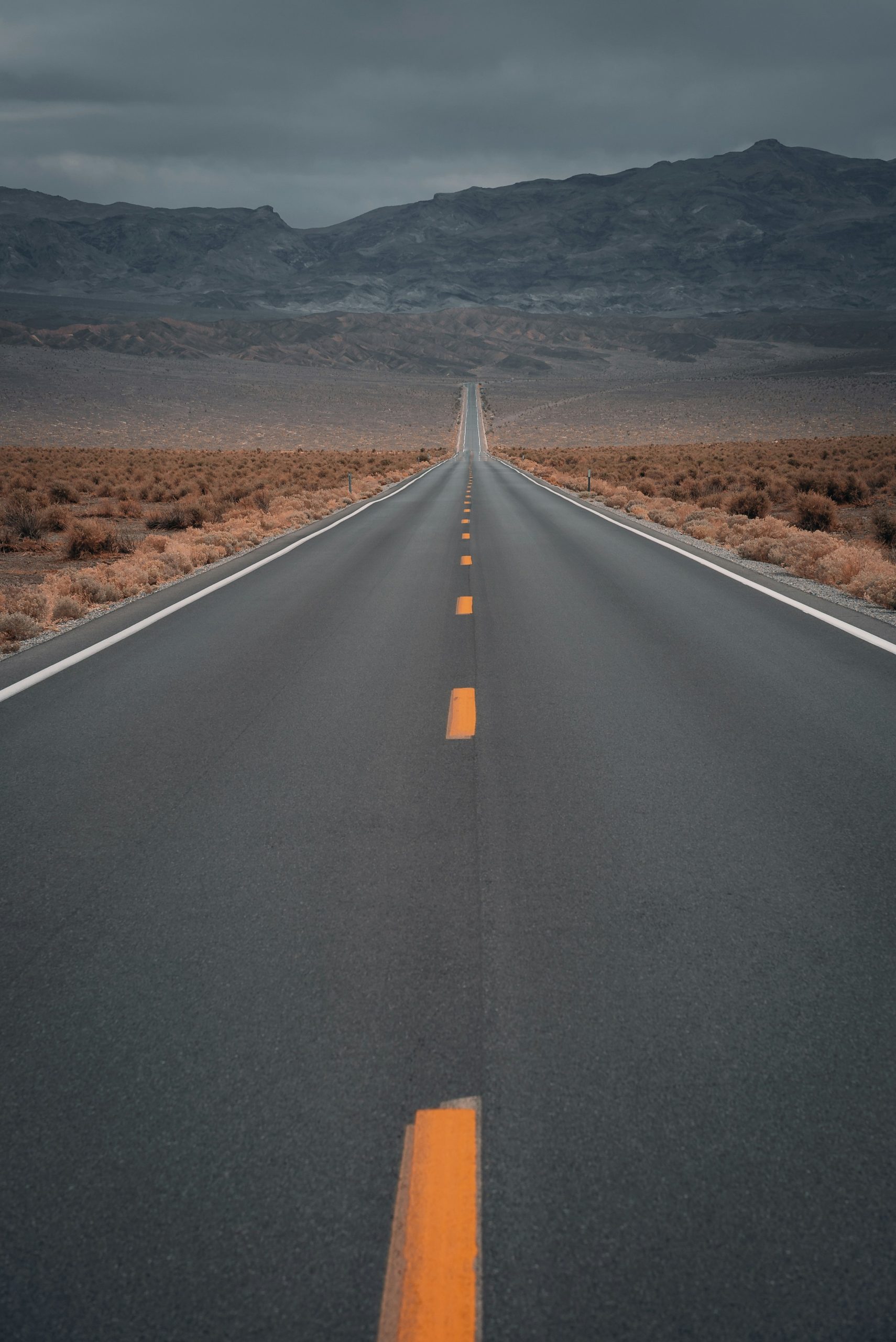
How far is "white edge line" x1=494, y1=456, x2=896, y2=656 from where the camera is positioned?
27.7 ft

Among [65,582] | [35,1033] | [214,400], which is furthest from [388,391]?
[35,1033]

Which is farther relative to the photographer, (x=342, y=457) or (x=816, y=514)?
(x=342, y=457)

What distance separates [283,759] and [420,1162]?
132 inches

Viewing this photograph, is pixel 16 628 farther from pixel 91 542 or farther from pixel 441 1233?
pixel 441 1233

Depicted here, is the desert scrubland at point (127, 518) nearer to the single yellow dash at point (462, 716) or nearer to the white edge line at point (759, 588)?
the single yellow dash at point (462, 716)

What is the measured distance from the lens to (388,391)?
504 ft

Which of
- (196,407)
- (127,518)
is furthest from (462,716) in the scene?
(196,407)

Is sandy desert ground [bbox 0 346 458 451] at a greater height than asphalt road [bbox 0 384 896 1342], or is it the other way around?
sandy desert ground [bbox 0 346 458 451]

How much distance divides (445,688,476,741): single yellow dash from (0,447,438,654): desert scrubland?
5348 mm

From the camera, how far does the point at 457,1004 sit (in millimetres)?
2918

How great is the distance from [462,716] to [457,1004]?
3336 mm

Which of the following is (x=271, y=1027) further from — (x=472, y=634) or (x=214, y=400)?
(x=214, y=400)

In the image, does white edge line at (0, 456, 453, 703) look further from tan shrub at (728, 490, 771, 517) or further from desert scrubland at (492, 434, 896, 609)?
tan shrub at (728, 490, 771, 517)

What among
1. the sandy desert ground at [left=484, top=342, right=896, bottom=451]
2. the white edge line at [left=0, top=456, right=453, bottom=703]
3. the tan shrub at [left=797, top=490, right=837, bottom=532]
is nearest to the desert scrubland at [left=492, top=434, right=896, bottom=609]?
the tan shrub at [left=797, top=490, right=837, bottom=532]
